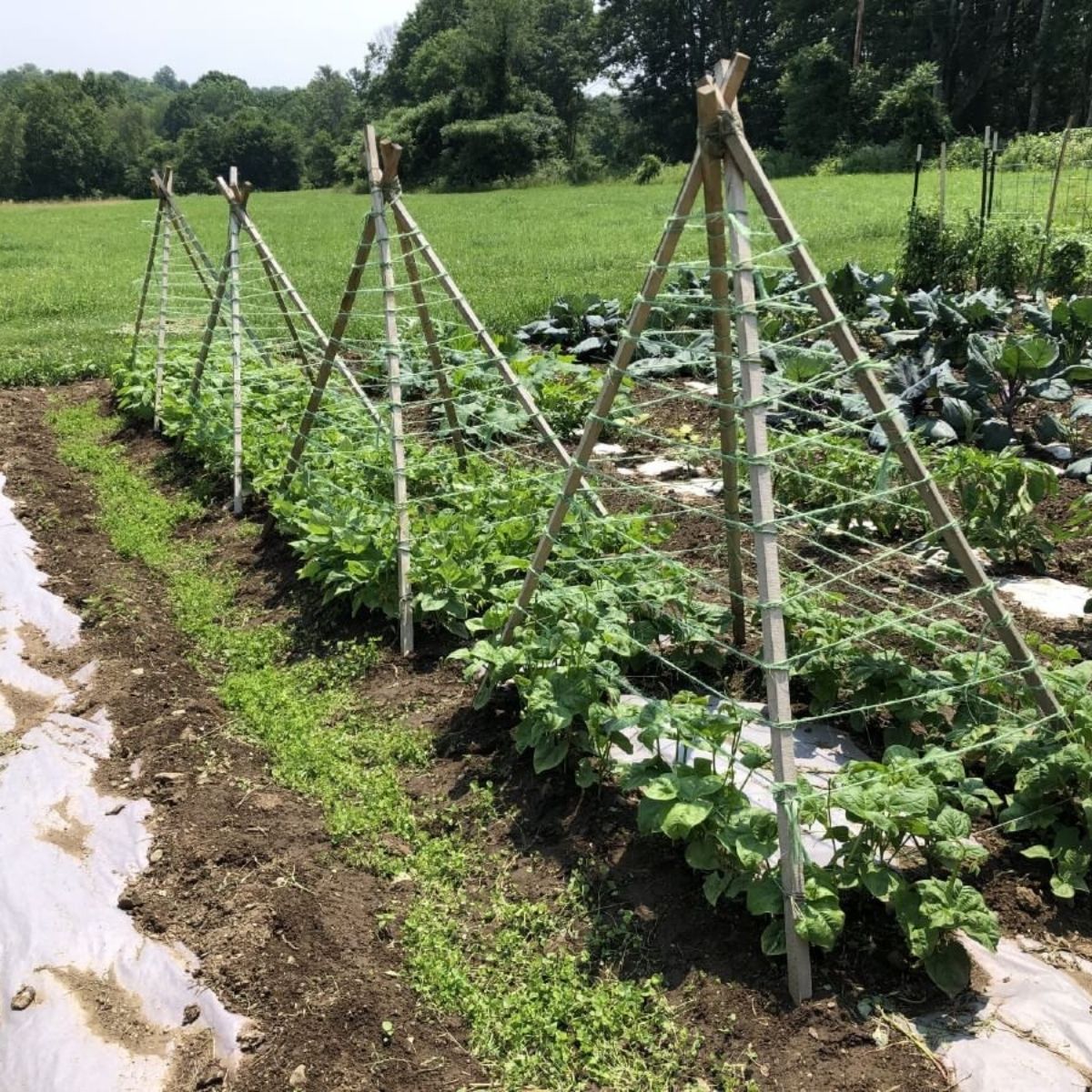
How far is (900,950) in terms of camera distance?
8.71ft

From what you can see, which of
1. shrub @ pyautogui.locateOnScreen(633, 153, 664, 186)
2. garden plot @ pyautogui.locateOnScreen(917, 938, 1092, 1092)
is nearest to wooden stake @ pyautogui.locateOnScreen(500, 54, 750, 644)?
garden plot @ pyautogui.locateOnScreen(917, 938, 1092, 1092)

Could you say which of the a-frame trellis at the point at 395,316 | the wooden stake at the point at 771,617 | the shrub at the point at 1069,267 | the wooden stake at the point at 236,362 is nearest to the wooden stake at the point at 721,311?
the wooden stake at the point at 771,617

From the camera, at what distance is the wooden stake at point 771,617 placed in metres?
2.53

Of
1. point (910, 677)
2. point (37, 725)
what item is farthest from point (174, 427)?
point (910, 677)

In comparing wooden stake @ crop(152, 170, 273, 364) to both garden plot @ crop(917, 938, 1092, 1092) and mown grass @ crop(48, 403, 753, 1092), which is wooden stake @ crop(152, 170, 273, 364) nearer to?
mown grass @ crop(48, 403, 753, 1092)

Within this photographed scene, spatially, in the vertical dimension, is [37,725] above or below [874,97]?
below

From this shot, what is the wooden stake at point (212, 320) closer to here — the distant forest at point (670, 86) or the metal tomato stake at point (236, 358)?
the metal tomato stake at point (236, 358)

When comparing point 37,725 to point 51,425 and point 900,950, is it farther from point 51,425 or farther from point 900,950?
point 51,425

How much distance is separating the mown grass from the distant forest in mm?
33546

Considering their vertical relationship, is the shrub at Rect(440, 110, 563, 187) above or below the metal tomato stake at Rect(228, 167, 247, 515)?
above

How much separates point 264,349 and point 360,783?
16.8ft

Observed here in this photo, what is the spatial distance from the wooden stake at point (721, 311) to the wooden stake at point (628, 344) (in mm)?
57

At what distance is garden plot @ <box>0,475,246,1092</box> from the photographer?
258 cm

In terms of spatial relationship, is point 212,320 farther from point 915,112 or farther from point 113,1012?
point 915,112
